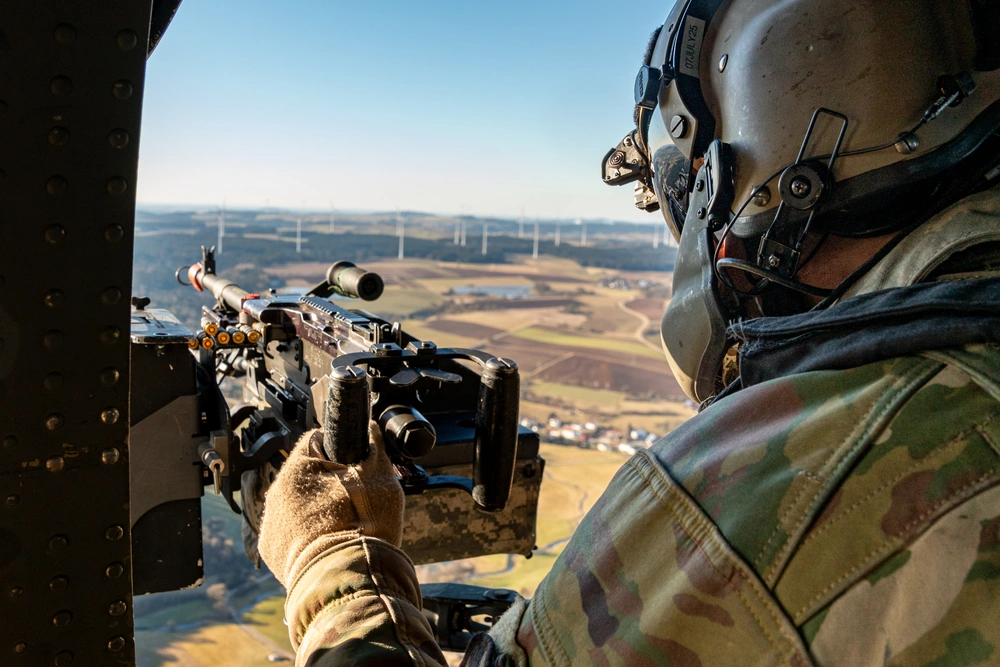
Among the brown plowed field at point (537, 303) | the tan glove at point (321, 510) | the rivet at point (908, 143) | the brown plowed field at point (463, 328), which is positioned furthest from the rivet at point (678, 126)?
the brown plowed field at point (537, 303)

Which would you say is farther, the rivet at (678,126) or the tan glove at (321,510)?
the tan glove at (321,510)

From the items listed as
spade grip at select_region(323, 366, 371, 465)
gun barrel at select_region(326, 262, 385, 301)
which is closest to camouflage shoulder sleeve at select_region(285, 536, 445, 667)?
spade grip at select_region(323, 366, 371, 465)

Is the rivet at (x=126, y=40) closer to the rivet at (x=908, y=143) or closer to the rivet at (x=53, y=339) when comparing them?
the rivet at (x=53, y=339)

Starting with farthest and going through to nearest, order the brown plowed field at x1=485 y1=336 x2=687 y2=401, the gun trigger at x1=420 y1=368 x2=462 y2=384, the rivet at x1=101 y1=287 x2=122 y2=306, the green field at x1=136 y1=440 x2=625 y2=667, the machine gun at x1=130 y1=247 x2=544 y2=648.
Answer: the brown plowed field at x1=485 y1=336 x2=687 y2=401 → the green field at x1=136 y1=440 x2=625 y2=667 → the machine gun at x1=130 y1=247 x2=544 y2=648 → the gun trigger at x1=420 y1=368 x2=462 y2=384 → the rivet at x1=101 y1=287 x2=122 y2=306

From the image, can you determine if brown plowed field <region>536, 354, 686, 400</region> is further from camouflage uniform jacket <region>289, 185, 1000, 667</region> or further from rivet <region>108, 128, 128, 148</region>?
rivet <region>108, 128, 128, 148</region>

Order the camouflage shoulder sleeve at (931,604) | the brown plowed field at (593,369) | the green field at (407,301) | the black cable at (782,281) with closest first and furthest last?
the camouflage shoulder sleeve at (931,604), the black cable at (782,281), the green field at (407,301), the brown plowed field at (593,369)

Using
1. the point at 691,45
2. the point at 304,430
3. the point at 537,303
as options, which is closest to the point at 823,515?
the point at 691,45
